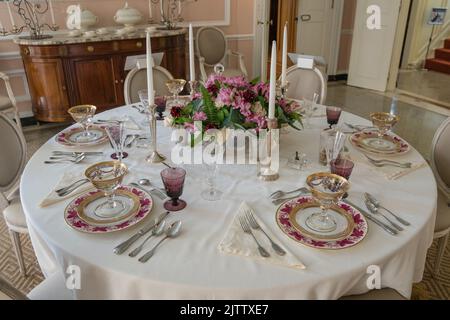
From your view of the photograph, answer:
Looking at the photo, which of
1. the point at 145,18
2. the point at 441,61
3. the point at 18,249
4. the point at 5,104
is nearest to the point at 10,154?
the point at 18,249

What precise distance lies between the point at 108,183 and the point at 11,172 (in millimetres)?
819

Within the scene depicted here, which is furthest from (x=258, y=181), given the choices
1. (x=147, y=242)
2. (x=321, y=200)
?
(x=147, y=242)

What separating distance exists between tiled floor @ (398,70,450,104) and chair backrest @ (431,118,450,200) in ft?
12.0

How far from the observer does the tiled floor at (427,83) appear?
16.8 feet

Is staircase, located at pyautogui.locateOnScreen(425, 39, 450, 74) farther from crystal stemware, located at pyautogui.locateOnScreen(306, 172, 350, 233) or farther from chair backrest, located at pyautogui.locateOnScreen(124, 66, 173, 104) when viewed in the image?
crystal stemware, located at pyautogui.locateOnScreen(306, 172, 350, 233)

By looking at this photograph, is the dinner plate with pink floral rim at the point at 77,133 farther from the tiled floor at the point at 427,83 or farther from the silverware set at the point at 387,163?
the tiled floor at the point at 427,83

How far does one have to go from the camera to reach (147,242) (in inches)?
41.4

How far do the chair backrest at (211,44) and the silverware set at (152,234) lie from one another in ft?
10.8

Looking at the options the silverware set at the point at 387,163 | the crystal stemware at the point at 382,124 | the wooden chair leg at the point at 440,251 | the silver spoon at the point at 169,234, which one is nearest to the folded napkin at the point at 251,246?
the silver spoon at the point at 169,234

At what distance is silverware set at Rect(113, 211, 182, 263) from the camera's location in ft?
3.29

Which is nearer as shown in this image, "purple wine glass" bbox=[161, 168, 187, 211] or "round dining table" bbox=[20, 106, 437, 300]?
"round dining table" bbox=[20, 106, 437, 300]

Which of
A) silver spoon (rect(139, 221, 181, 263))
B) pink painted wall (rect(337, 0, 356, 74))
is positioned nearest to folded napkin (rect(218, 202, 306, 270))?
silver spoon (rect(139, 221, 181, 263))

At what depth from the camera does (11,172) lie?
5.58ft
